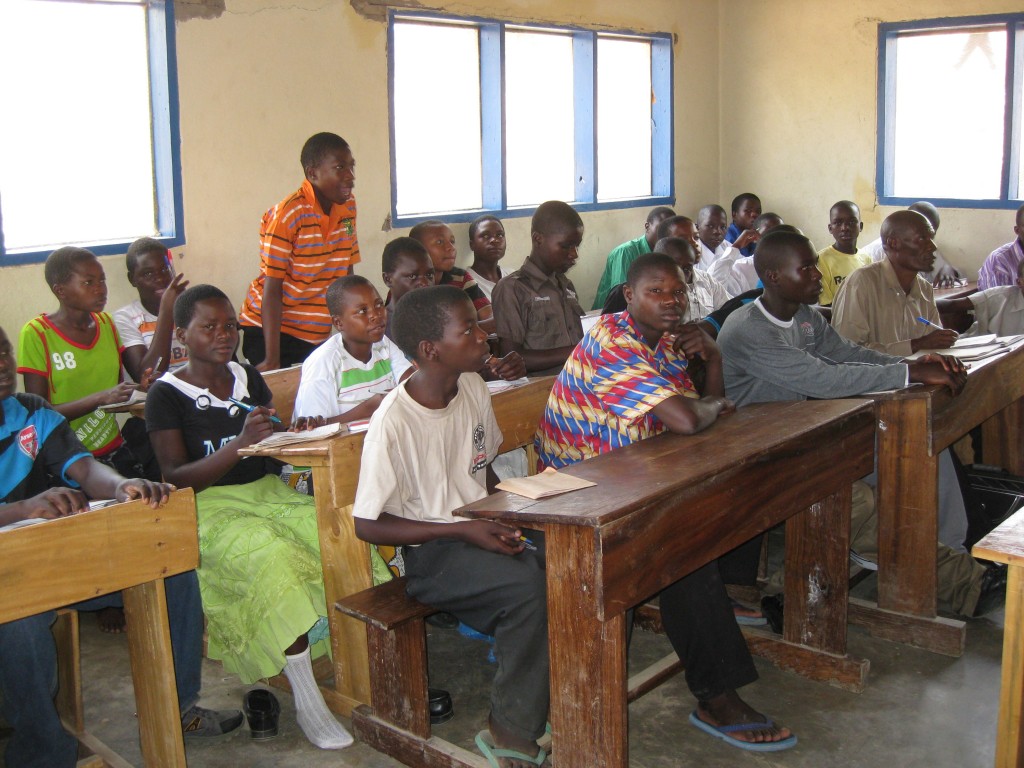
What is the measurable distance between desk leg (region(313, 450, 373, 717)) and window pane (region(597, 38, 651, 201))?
5844 mm

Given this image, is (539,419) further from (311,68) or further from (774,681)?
(311,68)

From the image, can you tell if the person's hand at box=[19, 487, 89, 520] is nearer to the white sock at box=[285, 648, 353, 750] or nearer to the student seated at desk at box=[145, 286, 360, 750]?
the student seated at desk at box=[145, 286, 360, 750]

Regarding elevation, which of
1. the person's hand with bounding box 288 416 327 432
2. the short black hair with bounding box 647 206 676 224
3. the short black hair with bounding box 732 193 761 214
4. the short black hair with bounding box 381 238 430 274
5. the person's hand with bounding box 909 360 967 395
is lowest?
the person's hand with bounding box 288 416 327 432

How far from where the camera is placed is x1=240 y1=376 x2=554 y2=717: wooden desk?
2.99 m

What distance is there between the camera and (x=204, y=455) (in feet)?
10.9

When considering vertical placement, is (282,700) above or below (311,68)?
below

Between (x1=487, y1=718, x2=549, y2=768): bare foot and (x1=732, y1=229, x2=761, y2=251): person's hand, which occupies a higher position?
(x1=732, y1=229, x2=761, y2=251): person's hand

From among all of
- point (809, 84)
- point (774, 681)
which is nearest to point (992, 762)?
point (774, 681)

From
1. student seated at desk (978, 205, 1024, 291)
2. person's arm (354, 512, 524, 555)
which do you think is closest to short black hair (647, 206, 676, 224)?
student seated at desk (978, 205, 1024, 291)

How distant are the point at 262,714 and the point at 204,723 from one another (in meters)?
0.18

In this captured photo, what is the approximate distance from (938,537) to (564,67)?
17.4ft

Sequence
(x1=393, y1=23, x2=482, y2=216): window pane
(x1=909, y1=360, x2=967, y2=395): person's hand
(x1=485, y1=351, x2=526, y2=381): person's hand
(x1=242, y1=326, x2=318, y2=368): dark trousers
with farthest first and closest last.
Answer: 1. (x1=393, y1=23, x2=482, y2=216): window pane
2. (x1=242, y1=326, x2=318, y2=368): dark trousers
3. (x1=485, y1=351, x2=526, y2=381): person's hand
4. (x1=909, y1=360, x2=967, y2=395): person's hand

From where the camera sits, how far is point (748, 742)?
118 inches

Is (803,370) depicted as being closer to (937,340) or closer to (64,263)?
(937,340)
